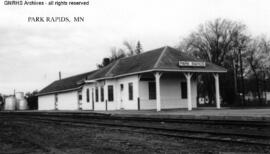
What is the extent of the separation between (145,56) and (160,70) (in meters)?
5.99

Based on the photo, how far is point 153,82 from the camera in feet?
90.8

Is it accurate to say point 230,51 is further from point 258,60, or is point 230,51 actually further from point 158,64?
point 158,64

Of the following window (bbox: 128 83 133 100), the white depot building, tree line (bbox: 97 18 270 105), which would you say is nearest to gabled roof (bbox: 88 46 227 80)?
the white depot building

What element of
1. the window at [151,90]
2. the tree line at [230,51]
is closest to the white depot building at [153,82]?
the window at [151,90]

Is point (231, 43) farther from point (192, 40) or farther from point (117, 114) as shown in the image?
point (117, 114)

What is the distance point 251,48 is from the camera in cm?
5675

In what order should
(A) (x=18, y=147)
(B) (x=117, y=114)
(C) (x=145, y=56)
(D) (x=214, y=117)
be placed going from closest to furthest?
(A) (x=18, y=147) → (D) (x=214, y=117) → (B) (x=117, y=114) → (C) (x=145, y=56)

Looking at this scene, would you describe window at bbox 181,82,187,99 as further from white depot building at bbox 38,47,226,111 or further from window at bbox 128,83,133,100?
window at bbox 128,83,133,100

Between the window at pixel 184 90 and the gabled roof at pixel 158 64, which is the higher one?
the gabled roof at pixel 158 64

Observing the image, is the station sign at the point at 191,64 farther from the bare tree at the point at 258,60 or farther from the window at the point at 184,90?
the bare tree at the point at 258,60

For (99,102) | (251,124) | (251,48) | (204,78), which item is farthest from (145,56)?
(251,48)

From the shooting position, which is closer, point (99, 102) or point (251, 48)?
point (99, 102)

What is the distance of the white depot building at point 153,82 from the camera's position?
84.2ft

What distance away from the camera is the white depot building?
84.2ft
